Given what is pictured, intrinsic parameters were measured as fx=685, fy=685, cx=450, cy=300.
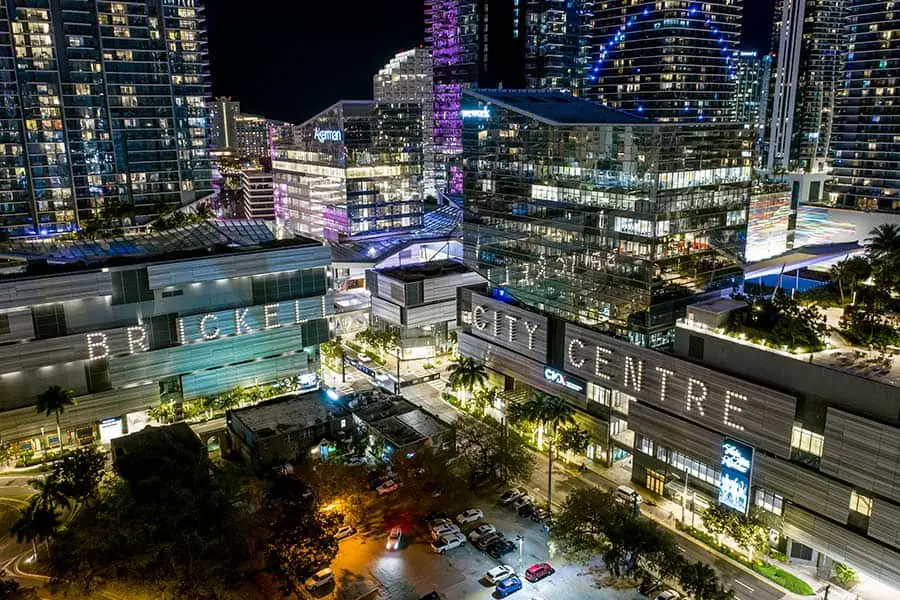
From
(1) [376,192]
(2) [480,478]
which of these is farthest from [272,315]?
(1) [376,192]

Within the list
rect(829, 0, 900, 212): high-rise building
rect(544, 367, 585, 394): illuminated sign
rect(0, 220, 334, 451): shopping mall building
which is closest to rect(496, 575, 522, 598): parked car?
rect(544, 367, 585, 394): illuminated sign

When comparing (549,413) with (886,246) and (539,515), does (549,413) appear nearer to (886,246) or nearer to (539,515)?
(539,515)

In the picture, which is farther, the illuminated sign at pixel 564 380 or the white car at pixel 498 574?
the illuminated sign at pixel 564 380

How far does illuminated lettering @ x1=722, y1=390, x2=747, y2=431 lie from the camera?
5777 centimetres

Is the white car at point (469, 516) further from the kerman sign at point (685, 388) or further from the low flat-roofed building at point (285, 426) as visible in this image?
the kerman sign at point (685, 388)

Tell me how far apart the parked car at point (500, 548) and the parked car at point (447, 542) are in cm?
273

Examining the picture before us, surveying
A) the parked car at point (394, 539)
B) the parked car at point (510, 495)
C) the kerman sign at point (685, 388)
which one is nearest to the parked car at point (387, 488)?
the parked car at point (394, 539)

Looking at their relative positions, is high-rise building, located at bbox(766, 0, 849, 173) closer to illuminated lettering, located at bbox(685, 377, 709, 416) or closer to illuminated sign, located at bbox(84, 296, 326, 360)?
illuminated lettering, located at bbox(685, 377, 709, 416)

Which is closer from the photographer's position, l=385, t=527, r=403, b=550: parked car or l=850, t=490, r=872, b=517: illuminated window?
l=850, t=490, r=872, b=517: illuminated window

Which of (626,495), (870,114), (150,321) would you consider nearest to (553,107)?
(626,495)

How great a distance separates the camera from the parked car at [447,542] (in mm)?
59688

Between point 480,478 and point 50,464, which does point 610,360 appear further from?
point 50,464

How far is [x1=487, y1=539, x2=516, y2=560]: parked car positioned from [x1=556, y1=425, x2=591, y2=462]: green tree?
1432 cm

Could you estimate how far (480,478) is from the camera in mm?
67875
